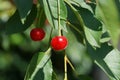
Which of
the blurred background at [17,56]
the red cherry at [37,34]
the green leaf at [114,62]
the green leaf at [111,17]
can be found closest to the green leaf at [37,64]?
the red cherry at [37,34]

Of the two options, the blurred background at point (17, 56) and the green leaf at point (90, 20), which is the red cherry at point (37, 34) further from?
the blurred background at point (17, 56)

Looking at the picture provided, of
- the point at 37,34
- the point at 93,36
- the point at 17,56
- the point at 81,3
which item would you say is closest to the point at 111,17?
the point at 93,36

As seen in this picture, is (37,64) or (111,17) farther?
(37,64)

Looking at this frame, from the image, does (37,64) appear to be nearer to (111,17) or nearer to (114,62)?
(114,62)

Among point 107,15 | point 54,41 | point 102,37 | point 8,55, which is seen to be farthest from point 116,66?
point 8,55

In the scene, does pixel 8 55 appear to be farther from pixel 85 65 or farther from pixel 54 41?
pixel 54 41

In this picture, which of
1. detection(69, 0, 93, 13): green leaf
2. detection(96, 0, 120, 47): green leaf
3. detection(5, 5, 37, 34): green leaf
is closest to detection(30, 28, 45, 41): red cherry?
detection(5, 5, 37, 34): green leaf
